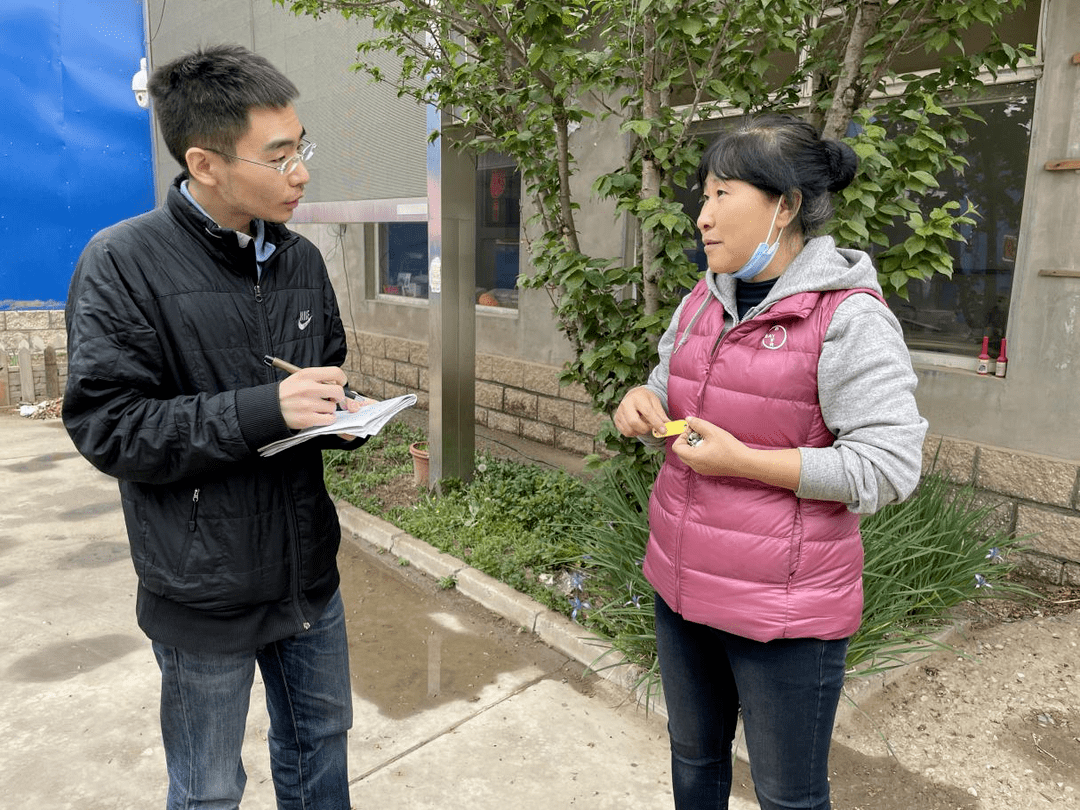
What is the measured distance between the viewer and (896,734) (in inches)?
118

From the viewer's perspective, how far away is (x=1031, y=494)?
4180 mm

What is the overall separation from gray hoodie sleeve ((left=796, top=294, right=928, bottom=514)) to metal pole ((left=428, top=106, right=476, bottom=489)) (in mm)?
3922

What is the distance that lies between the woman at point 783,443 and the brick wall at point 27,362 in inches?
371

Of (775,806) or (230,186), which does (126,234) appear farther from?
(775,806)

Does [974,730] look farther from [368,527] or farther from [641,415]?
[368,527]

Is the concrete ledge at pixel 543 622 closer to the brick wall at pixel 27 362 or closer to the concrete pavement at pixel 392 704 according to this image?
the concrete pavement at pixel 392 704

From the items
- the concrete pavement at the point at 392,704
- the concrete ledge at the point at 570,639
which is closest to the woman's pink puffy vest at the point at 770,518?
the concrete pavement at the point at 392,704

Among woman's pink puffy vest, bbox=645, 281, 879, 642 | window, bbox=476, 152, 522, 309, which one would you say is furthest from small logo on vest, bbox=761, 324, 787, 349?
window, bbox=476, 152, 522, 309

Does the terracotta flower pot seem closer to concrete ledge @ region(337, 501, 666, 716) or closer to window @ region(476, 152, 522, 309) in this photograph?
concrete ledge @ region(337, 501, 666, 716)

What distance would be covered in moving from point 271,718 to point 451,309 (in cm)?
367

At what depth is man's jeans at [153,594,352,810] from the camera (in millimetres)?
1771

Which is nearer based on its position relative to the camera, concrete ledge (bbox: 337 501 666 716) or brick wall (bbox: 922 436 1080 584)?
concrete ledge (bbox: 337 501 666 716)

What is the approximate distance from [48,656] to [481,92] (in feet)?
11.4

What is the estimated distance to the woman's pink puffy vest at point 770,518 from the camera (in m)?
1.68
